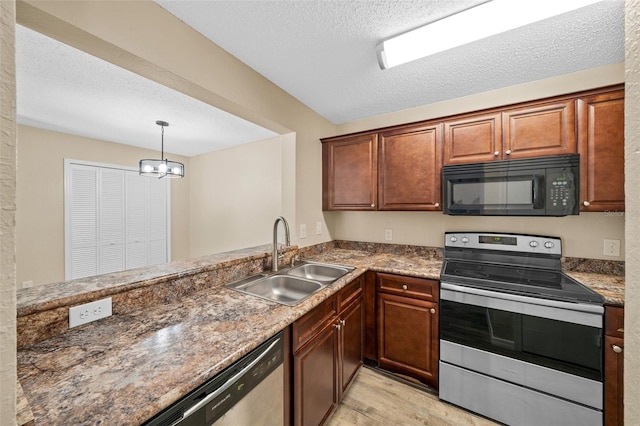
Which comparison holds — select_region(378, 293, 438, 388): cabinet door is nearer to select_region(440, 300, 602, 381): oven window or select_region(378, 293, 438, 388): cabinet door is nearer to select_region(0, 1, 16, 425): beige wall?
select_region(440, 300, 602, 381): oven window

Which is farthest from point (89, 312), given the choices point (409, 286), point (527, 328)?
point (527, 328)

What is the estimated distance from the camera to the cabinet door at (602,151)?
1.54 meters

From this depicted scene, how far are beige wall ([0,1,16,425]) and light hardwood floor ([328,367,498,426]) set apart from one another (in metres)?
1.79

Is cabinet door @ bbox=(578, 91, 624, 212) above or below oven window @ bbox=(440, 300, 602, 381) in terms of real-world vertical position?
above

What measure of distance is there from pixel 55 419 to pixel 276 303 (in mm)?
838

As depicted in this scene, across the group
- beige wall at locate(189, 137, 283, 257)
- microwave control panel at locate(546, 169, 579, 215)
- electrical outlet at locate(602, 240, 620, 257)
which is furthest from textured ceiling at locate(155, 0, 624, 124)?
beige wall at locate(189, 137, 283, 257)

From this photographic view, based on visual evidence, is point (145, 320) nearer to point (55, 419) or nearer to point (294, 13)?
point (55, 419)

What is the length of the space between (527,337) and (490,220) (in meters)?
0.99

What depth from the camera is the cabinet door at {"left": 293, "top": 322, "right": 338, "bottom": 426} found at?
125 cm

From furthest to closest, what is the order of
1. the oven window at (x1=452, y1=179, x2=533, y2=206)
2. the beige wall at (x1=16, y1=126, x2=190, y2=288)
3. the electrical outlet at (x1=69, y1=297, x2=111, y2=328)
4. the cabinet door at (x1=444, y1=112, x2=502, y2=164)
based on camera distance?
1. the beige wall at (x1=16, y1=126, x2=190, y2=288)
2. the cabinet door at (x1=444, y1=112, x2=502, y2=164)
3. the oven window at (x1=452, y1=179, x2=533, y2=206)
4. the electrical outlet at (x1=69, y1=297, x2=111, y2=328)

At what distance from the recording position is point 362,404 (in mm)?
1788

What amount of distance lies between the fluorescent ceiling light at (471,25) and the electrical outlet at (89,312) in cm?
202

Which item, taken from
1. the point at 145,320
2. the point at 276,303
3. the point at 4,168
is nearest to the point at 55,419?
the point at 145,320

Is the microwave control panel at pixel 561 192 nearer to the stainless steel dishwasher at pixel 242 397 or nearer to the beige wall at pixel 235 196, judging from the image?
the stainless steel dishwasher at pixel 242 397
